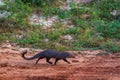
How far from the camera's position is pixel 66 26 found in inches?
602

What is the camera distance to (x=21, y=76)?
10.0 m

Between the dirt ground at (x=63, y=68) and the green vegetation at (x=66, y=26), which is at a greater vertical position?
the green vegetation at (x=66, y=26)

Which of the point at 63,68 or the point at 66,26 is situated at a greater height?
the point at 66,26

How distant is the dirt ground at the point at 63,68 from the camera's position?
9977 millimetres

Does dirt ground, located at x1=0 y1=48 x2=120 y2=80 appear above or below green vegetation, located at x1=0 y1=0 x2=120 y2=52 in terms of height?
below

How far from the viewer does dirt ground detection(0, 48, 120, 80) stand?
9977mm

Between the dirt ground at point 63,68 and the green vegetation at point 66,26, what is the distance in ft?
3.30

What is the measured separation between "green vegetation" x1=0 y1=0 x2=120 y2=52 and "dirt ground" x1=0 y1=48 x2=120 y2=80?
1.01 meters

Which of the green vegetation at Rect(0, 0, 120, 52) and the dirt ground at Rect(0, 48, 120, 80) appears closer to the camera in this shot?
the dirt ground at Rect(0, 48, 120, 80)

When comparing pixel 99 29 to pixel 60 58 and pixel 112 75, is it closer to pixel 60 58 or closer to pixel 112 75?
pixel 60 58

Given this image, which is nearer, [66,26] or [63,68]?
[63,68]

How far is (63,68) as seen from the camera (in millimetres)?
10906

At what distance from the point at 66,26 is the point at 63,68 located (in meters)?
4.54

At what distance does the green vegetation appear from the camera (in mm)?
13938
